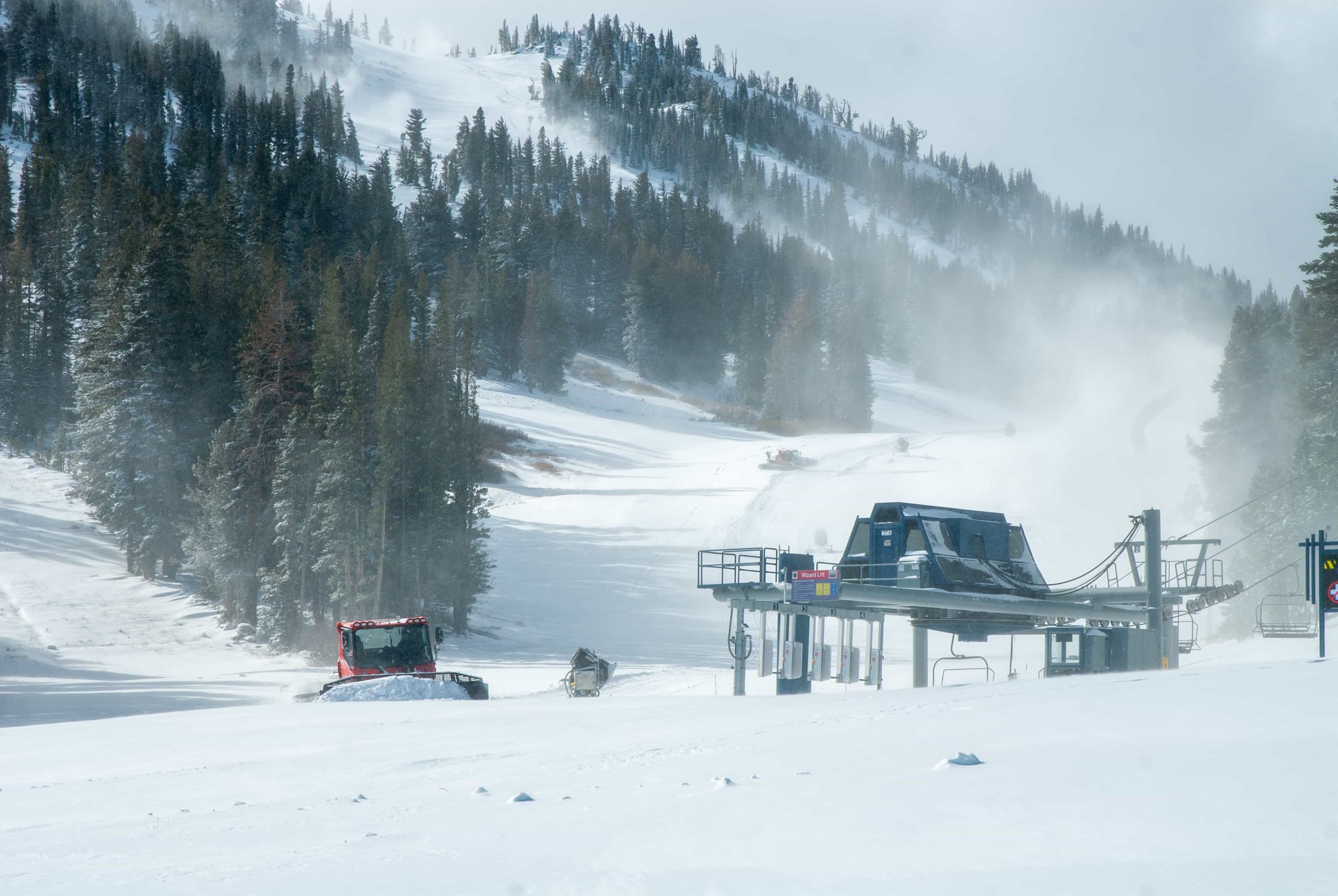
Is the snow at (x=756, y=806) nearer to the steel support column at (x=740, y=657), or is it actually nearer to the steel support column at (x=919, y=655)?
the steel support column at (x=740, y=657)

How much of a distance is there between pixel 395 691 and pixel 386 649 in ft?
14.9

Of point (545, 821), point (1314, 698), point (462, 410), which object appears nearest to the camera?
point (545, 821)

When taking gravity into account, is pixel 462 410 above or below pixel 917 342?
below

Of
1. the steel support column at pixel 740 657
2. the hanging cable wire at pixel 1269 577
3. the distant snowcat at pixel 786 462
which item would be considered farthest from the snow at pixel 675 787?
Answer: the distant snowcat at pixel 786 462

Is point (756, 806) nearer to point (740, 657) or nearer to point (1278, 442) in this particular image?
point (740, 657)

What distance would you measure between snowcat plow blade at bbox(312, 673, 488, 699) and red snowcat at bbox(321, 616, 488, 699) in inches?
13.2

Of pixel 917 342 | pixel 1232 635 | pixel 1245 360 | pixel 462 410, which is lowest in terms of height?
pixel 1232 635

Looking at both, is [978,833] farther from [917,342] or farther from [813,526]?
[917,342]

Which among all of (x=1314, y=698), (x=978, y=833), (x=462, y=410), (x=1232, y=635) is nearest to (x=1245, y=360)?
(x=1232, y=635)

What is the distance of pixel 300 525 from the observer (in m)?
38.6

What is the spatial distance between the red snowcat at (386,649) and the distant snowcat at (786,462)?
155 ft

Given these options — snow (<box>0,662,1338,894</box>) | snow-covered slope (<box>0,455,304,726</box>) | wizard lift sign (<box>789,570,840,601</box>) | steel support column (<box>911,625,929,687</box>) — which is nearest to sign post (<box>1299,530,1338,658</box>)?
snow (<box>0,662,1338,894</box>)

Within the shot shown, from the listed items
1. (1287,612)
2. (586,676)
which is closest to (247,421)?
(586,676)

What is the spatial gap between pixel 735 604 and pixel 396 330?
26626 millimetres
